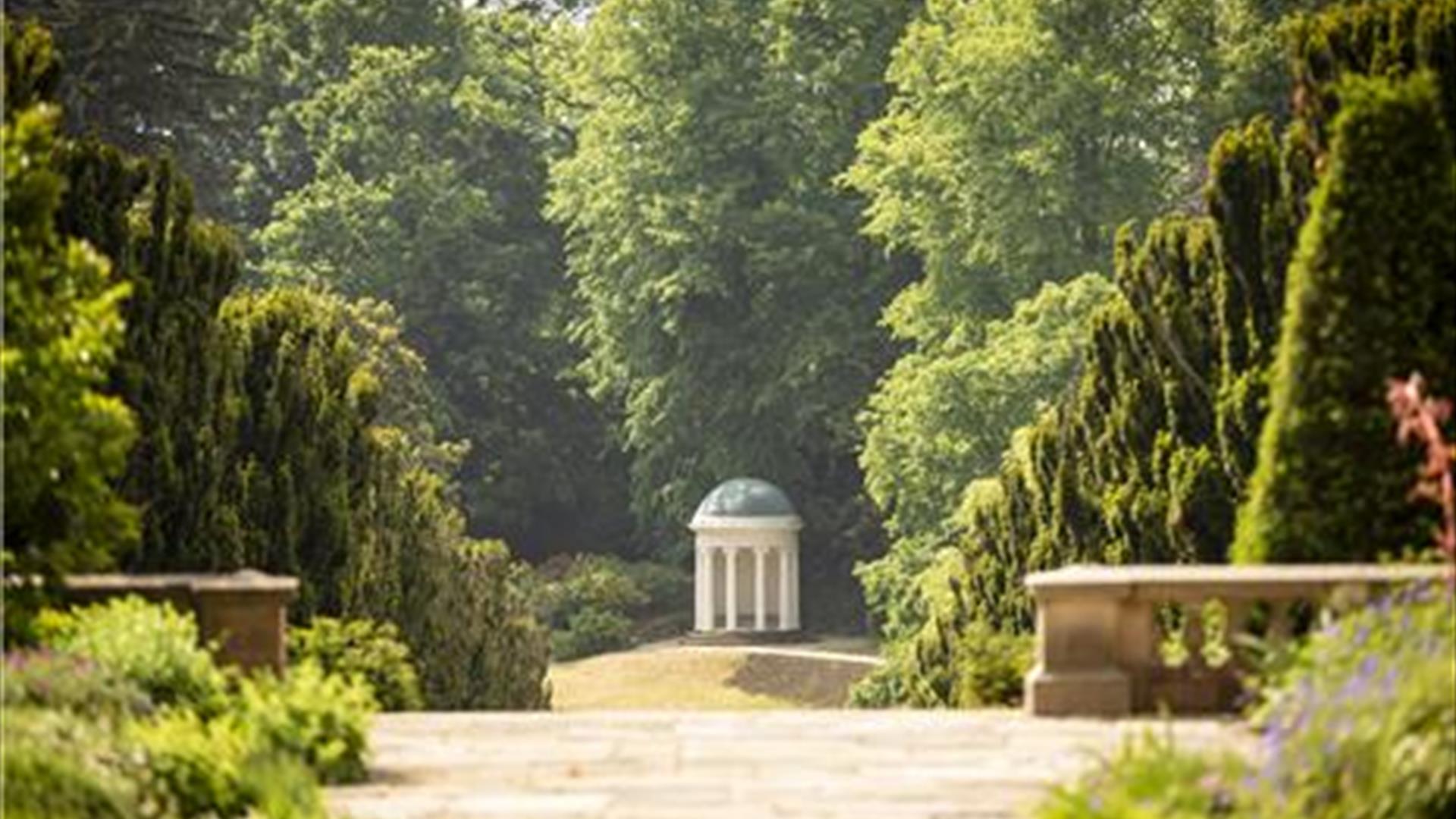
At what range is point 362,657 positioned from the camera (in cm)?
2673

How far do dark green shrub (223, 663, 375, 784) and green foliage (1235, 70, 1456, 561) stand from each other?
17.7ft

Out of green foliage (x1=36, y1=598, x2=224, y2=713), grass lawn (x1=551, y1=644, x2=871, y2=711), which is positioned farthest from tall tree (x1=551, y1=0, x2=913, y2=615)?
green foliage (x1=36, y1=598, x2=224, y2=713)

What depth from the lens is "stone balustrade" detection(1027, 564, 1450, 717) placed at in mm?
20297

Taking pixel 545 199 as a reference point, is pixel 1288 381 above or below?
below

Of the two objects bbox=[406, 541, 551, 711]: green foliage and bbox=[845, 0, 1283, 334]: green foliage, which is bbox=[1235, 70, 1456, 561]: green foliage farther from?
bbox=[845, 0, 1283, 334]: green foliage

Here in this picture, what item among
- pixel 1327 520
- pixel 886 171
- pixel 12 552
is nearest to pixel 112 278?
pixel 12 552

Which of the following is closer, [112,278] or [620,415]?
[112,278]

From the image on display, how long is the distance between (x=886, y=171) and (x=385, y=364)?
10097 mm

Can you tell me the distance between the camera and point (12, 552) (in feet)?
65.3

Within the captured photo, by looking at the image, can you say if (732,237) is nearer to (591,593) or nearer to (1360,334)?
(591,593)

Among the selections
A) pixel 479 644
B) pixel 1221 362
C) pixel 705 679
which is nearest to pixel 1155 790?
pixel 1221 362

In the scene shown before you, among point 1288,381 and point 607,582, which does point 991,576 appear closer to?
point 1288,381

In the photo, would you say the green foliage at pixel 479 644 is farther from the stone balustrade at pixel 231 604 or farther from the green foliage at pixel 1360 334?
the green foliage at pixel 1360 334

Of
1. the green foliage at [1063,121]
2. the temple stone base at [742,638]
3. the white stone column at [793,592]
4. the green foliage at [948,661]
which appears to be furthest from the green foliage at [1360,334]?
the white stone column at [793,592]
